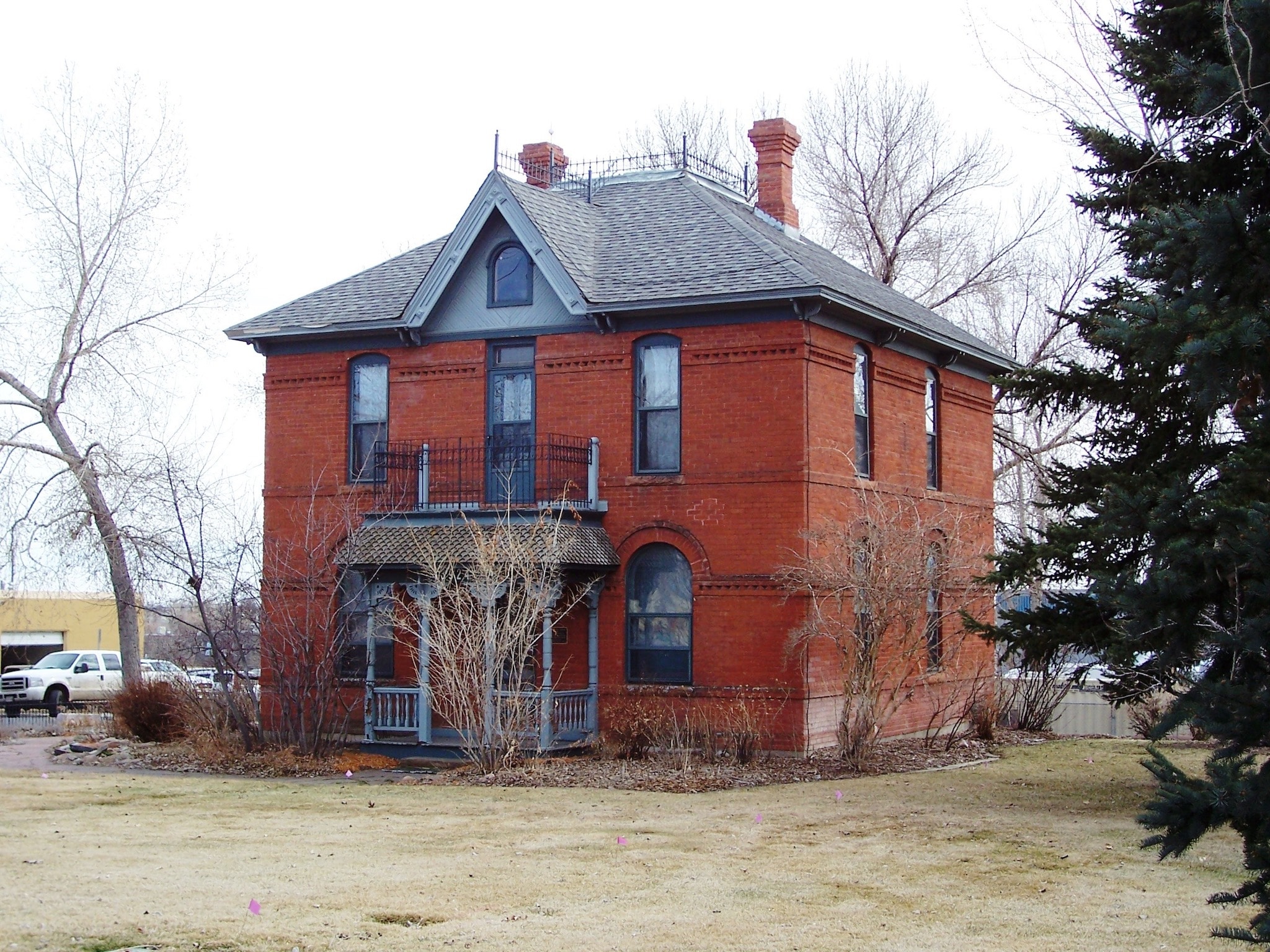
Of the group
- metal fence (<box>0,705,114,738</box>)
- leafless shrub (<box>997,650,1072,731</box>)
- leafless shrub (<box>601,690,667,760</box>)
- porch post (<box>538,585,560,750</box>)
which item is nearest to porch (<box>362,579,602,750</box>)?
porch post (<box>538,585,560,750</box>)

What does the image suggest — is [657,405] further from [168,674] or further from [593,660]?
[168,674]

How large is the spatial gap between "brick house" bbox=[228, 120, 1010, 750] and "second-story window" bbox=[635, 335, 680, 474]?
0.03 metres

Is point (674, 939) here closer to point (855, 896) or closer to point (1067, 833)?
point (855, 896)

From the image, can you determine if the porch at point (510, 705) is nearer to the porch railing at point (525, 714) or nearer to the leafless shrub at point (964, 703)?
the porch railing at point (525, 714)

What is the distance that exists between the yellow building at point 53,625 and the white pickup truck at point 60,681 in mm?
10247

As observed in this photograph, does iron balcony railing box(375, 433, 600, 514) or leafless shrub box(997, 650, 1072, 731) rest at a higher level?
iron balcony railing box(375, 433, 600, 514)

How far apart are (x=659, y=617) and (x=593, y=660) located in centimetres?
119

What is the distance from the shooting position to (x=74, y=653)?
1708 inches

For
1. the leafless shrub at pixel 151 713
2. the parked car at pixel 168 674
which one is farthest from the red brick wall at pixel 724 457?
the leafless shrub at pixel 151 713

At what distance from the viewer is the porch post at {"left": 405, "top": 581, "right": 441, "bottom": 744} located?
810 inches

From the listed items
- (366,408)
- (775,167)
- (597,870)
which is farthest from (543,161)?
(597,870)

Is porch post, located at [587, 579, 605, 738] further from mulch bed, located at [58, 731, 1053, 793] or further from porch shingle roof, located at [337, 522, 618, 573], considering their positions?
mulch bed, located at [58, 731, 1053, 793]

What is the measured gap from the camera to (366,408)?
24.7 m

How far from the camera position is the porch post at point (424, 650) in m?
20.6
